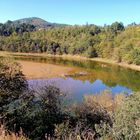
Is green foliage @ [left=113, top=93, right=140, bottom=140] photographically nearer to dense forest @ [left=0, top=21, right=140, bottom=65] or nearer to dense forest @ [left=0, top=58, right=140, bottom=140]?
dense forest @ [left=0, top=58, right=140, bottom=140]

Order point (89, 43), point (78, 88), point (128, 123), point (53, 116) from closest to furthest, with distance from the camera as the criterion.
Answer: point (128, 123), point (53, 116), point (78, 88), point (89, 43)

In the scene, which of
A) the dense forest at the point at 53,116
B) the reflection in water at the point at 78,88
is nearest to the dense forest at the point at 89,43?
the reflection in water at the point at 78,88

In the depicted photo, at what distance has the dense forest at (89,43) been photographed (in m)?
91.5

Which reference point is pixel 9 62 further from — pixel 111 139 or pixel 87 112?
pixel 111 139

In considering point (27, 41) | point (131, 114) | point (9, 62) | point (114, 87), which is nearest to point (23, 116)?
point (131, 114)

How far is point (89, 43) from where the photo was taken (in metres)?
109

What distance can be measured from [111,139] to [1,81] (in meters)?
13.8

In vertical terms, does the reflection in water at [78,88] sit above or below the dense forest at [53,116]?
below

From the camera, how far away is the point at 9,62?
84.8ft

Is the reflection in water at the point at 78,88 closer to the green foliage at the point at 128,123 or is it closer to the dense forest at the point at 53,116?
the dense forest at the point at 53,116

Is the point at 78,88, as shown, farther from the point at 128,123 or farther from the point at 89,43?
the point at 89,43

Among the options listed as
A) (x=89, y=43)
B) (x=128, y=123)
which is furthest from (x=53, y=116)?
(x=89, y=43)

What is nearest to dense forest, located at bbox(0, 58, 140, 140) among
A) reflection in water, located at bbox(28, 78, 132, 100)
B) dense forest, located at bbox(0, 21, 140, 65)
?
reflection in water, located at bbox(28, 78, 132, 100)

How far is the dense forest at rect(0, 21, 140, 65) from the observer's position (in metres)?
91.5
